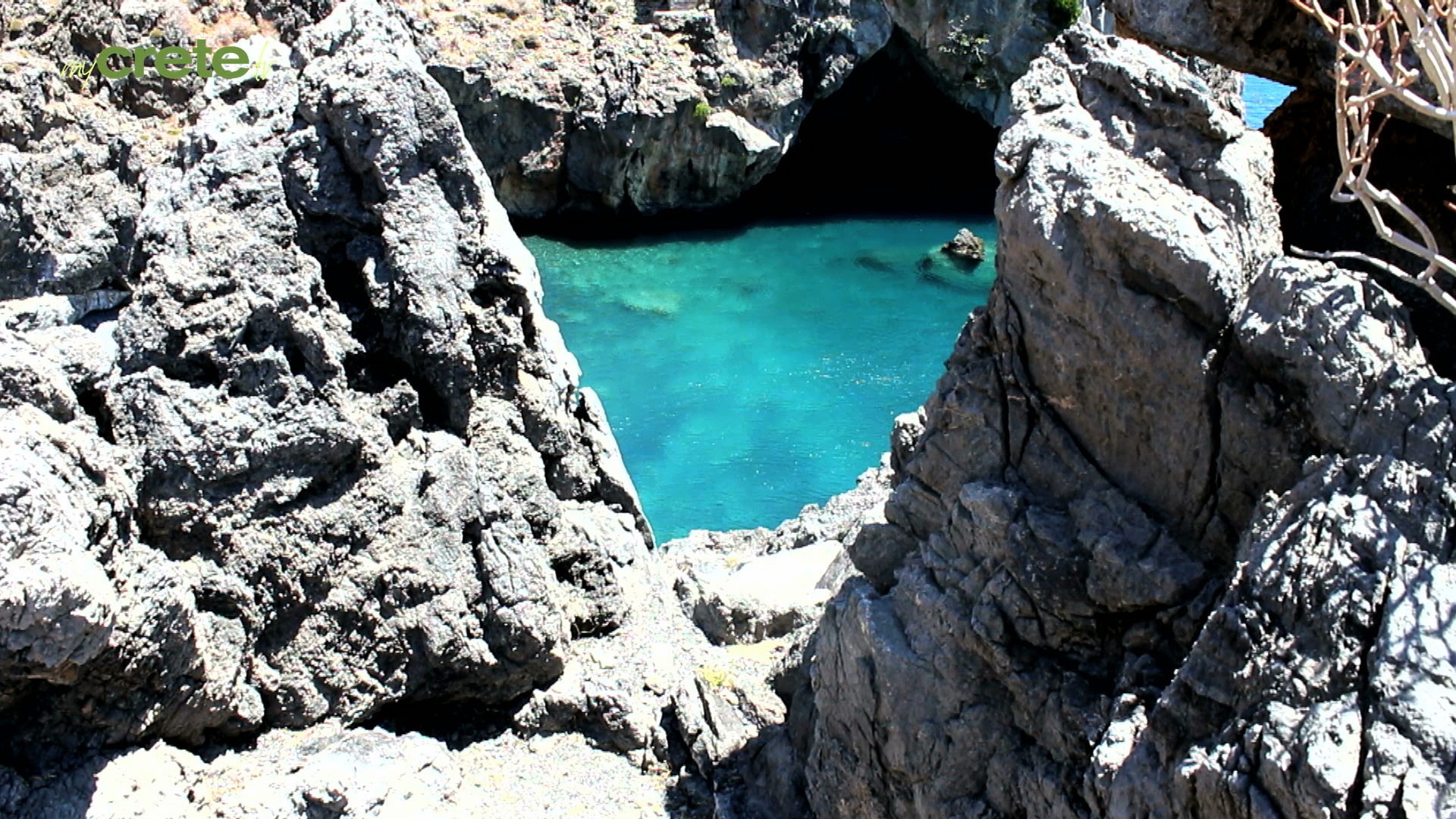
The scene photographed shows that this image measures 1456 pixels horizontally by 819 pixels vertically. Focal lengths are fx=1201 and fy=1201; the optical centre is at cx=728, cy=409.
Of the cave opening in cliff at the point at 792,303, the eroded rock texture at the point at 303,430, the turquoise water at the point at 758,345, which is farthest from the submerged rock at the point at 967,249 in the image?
the eroded rock texture at the point at 303,430

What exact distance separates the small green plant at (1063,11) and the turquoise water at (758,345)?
22.5ft

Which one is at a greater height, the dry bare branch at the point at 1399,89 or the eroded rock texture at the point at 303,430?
the dry bare branch at the point at 1399,89

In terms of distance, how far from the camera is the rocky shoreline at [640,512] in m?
7.26

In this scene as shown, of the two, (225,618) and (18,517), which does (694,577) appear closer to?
(225,618)

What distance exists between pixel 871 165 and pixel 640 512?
110ft

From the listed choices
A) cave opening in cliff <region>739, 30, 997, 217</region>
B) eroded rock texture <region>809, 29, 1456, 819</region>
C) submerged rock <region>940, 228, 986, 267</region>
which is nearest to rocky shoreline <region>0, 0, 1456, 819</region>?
eroded rock texture <region>809, 29, 1456, 819</region>

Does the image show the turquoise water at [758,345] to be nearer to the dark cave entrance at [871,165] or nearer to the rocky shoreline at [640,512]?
the dark cave entrance at [871,165]

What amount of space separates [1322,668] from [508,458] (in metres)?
8.70

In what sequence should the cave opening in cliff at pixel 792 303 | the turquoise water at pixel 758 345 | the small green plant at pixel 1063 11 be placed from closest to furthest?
the turquoise water at pixel 758 345 → the cave opening in cliff at pixel 792 303 → the small green plant at pixel 1063 11

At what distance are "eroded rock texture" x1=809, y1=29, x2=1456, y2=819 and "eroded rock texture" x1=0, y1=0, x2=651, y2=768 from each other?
4.14 m

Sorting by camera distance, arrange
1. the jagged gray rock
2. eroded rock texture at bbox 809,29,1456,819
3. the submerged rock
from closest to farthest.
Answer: eroded rock texture at bbox 809,29,1456,819 → the jagged gray rock → the submerged rock

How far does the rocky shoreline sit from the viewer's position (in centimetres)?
726

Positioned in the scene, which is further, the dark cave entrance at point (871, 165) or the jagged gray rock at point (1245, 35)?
the dark cave entrance at point (871, 165)

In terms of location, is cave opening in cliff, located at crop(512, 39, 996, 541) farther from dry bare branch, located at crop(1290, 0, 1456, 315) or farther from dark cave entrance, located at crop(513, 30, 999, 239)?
dry bare branch, located at crop(1290, 0, 1456, 315)
